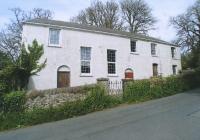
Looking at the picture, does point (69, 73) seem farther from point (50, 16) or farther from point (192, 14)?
point (192, 14)

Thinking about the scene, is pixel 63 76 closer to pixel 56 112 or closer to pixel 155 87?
pixel 155 87

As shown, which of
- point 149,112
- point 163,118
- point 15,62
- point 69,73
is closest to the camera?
point 163,118

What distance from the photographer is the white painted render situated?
2197 cm

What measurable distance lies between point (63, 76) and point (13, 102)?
10334 millimetres

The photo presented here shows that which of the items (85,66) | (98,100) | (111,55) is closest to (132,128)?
(98,100)

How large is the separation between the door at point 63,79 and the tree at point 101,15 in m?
27.3

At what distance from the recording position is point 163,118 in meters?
10.9

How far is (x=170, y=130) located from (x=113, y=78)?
57.9 ft

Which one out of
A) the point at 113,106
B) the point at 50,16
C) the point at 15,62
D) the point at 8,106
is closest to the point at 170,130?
the point at 113,106

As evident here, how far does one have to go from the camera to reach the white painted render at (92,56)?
2197 cm

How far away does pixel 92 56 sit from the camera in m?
25.0

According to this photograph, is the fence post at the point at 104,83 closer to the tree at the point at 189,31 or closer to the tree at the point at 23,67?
the tree at the point at 23,67

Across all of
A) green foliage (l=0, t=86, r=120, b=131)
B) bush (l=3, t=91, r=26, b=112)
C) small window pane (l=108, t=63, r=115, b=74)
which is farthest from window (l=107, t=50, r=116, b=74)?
bush (l=3, t=91, r=26, b=112)

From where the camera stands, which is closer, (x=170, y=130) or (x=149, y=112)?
(x=170, y=130)
